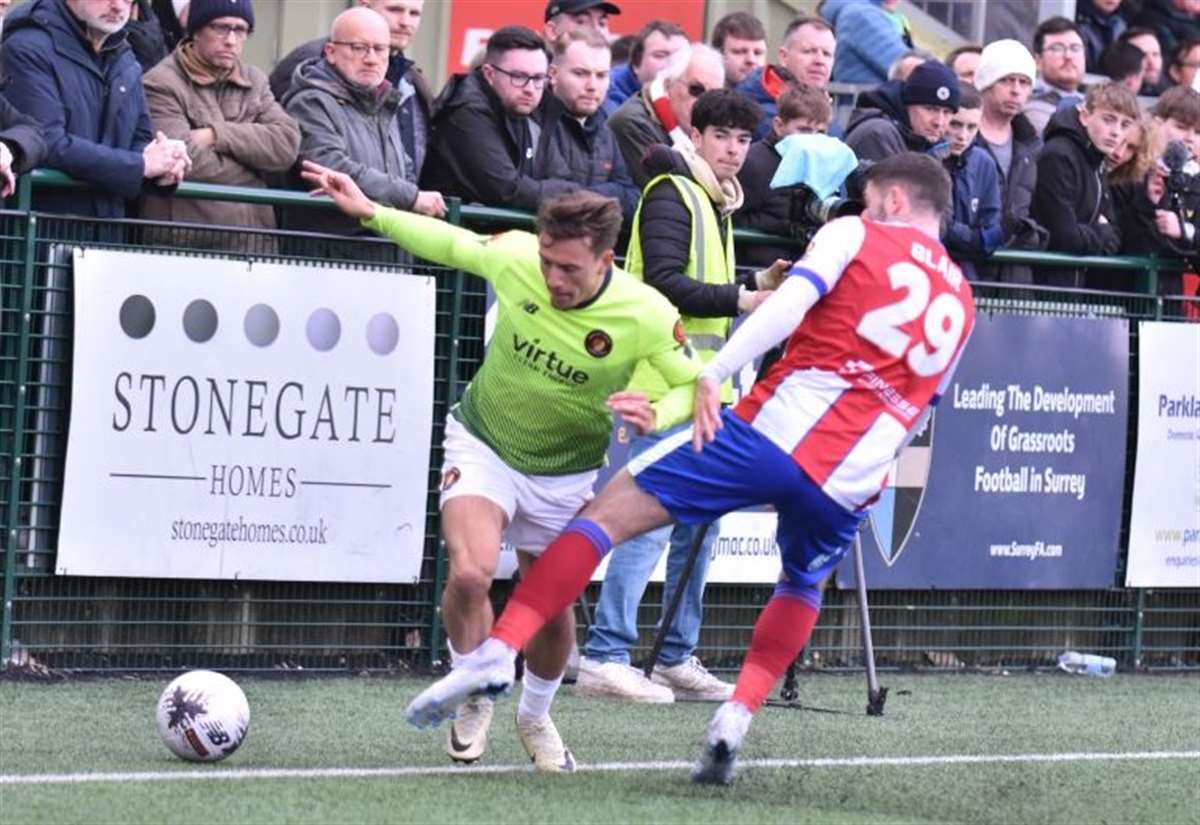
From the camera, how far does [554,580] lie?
26.4 ft

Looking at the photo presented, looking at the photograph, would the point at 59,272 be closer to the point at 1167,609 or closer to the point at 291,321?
the point at 291,321

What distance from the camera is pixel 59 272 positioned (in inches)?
408

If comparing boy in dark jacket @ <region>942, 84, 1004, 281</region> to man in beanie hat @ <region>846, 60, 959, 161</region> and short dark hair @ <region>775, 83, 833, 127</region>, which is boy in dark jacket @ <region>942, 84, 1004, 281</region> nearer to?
man in beanie hat @ <region>846, 60, 959, 161</region>

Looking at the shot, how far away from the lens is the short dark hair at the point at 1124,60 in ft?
55.0

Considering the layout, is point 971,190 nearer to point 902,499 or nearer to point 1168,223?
point 1168,223

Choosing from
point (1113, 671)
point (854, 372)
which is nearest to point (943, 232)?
point (1113, 671)

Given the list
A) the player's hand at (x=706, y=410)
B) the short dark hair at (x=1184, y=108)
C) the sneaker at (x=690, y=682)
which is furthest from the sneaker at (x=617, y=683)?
the short dark hair at (x=1184, y=108)

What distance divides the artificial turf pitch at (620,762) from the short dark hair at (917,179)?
1.97 meters

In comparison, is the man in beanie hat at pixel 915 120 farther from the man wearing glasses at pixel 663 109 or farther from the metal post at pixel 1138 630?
the metal post at pixel 1138 630

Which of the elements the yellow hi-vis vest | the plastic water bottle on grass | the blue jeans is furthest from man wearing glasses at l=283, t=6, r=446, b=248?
the plastic water bottle on grass

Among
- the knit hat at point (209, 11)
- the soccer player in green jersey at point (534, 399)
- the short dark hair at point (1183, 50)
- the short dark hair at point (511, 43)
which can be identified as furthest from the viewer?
the short dark hair at point (1183, 50)

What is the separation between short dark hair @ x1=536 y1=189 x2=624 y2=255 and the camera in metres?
8.08

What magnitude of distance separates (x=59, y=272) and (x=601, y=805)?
3.86m

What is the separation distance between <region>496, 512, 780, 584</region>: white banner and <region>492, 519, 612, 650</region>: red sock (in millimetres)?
3764
